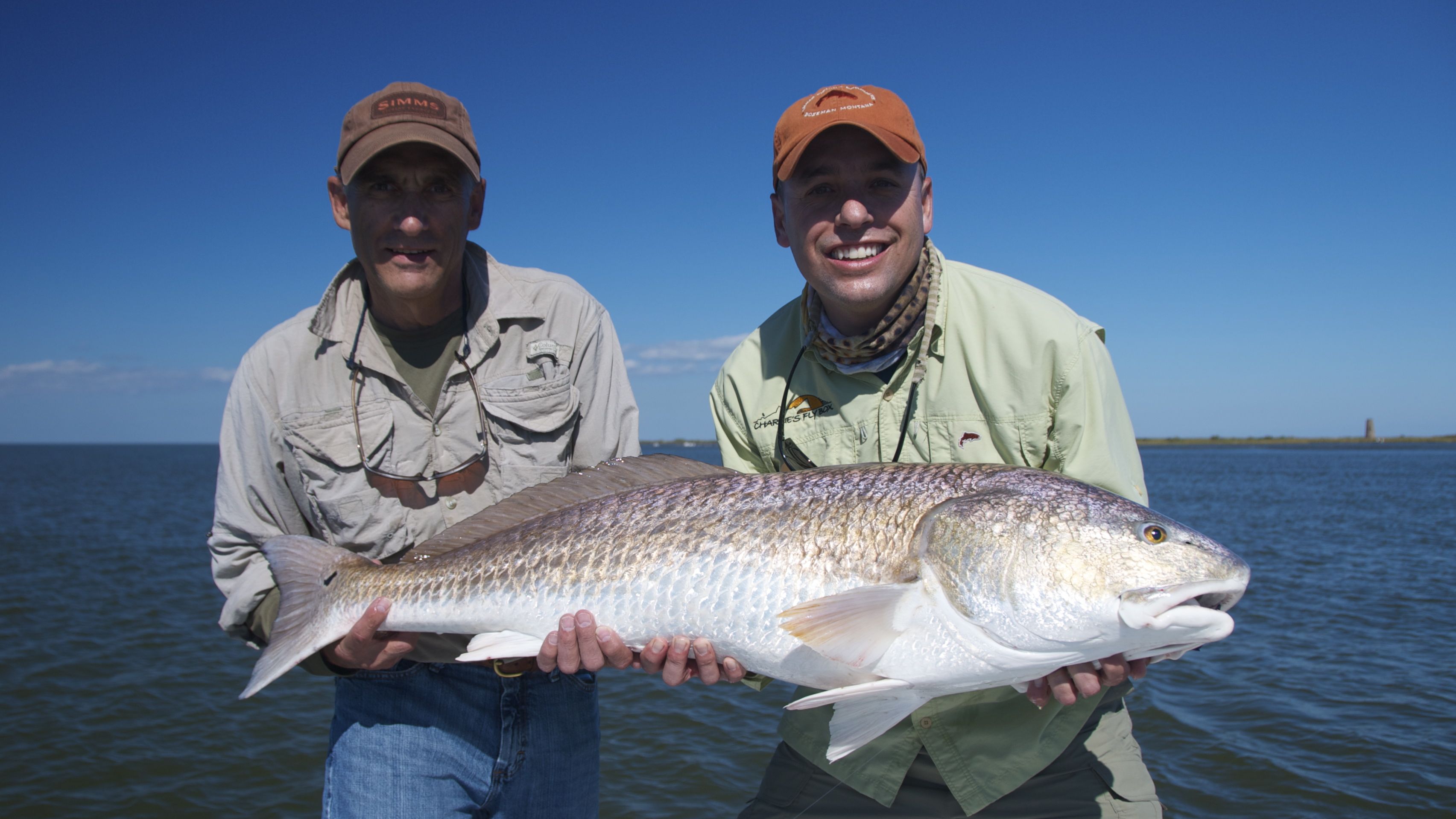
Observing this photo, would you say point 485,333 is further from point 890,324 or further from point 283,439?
point 890,324

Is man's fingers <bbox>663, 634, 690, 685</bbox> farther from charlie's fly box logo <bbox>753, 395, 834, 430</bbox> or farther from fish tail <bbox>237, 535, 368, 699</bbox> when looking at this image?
fish tail <bbox>237, 535, 368, 699</bbox>

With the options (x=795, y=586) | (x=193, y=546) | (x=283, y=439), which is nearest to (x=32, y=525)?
(x=193, y=546)

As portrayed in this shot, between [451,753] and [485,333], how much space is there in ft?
5.86

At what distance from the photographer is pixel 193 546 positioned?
69.7 feet

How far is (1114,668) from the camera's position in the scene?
259 cm

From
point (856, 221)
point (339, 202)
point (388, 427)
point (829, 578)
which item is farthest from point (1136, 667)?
point (339, 202)

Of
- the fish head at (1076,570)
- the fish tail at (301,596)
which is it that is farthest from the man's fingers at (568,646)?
the fish head at (1076,570)

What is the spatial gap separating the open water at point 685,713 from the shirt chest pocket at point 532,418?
4753 mm

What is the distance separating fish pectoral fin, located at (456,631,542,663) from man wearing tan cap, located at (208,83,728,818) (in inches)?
11.5

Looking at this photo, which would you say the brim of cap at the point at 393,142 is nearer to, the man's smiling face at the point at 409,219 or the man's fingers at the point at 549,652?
the man's smiling face at the point at 409,219

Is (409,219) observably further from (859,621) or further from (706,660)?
(859,621)

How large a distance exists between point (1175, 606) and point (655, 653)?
1713 mm

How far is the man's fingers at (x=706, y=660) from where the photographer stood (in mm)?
2859

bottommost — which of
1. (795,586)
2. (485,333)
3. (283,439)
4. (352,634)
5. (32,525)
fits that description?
(32,525)
